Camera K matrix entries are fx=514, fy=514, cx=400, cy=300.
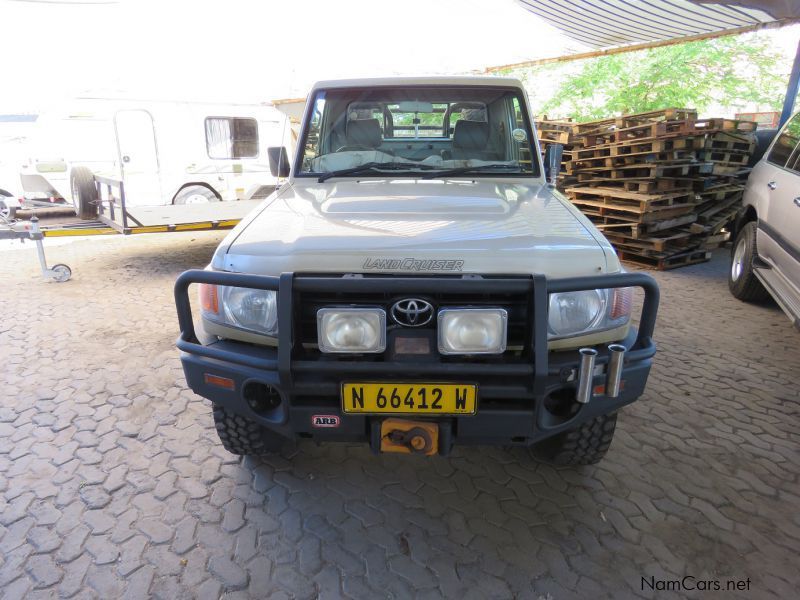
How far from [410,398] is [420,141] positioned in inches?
87.4

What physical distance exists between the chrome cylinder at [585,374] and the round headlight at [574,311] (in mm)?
188

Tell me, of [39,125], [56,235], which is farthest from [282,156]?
[39,125]

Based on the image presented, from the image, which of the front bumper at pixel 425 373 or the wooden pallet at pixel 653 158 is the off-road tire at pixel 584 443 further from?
the wooden pallet at pixel 653 158

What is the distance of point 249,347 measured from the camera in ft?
6.98

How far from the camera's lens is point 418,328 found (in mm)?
1988

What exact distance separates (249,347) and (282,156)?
76.3 inches

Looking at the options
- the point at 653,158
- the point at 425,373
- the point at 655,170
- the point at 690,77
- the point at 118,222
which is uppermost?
the point at 690,77

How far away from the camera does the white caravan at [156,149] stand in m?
7.98

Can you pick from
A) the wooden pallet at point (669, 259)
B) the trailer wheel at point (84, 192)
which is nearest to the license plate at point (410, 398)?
the wooden pallet at point (669, 259)

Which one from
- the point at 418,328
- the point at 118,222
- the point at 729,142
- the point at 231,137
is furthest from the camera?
the point at 231,137

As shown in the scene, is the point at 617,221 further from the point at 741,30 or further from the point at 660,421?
the point at 660,421

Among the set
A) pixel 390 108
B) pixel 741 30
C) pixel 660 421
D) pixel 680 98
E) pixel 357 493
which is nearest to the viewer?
pixel 357 493

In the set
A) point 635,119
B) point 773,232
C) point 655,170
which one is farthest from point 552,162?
point 635,119

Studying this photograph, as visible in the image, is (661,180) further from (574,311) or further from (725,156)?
(574,311)
